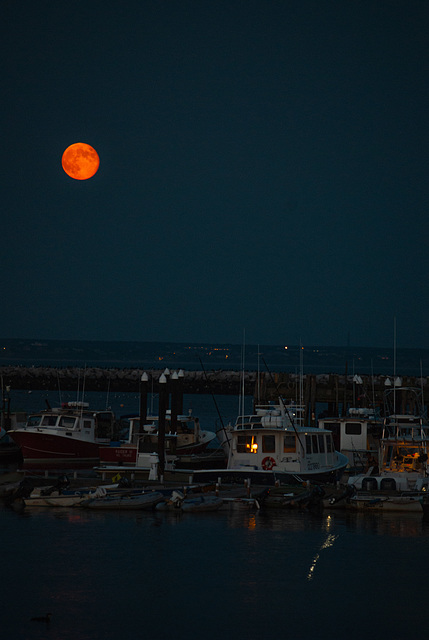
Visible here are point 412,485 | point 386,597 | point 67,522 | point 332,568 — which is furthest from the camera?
point 412,485

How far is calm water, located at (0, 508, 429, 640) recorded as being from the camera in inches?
723

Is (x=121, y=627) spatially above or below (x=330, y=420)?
below

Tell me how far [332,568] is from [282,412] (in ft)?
39.3

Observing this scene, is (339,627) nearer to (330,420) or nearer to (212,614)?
(212,614)

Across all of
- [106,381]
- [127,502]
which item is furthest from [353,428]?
[106,381]

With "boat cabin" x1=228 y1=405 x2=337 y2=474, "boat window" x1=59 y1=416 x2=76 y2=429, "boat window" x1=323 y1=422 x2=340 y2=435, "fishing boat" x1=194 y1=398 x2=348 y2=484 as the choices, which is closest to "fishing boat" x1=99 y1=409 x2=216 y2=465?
"boat window" x1=59 y1=416 x2=76 y2=429

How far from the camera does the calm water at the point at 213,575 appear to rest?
18375 millimetres

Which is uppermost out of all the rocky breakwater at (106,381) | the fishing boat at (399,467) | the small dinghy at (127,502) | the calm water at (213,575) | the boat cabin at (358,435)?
the rocky breakwater at (106,381)

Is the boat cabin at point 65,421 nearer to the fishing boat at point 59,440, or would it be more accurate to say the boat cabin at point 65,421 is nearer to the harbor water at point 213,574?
the fishing boat at point 59,440

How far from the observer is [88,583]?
835 inches

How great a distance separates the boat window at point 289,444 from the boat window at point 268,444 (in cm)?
46

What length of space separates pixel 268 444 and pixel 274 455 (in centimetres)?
50

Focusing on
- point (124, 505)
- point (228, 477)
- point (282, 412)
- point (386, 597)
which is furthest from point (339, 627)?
point (282, 412)

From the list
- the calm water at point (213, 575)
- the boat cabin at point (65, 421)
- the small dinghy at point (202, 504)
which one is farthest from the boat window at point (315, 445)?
the boat cabin at point (65, 421)
